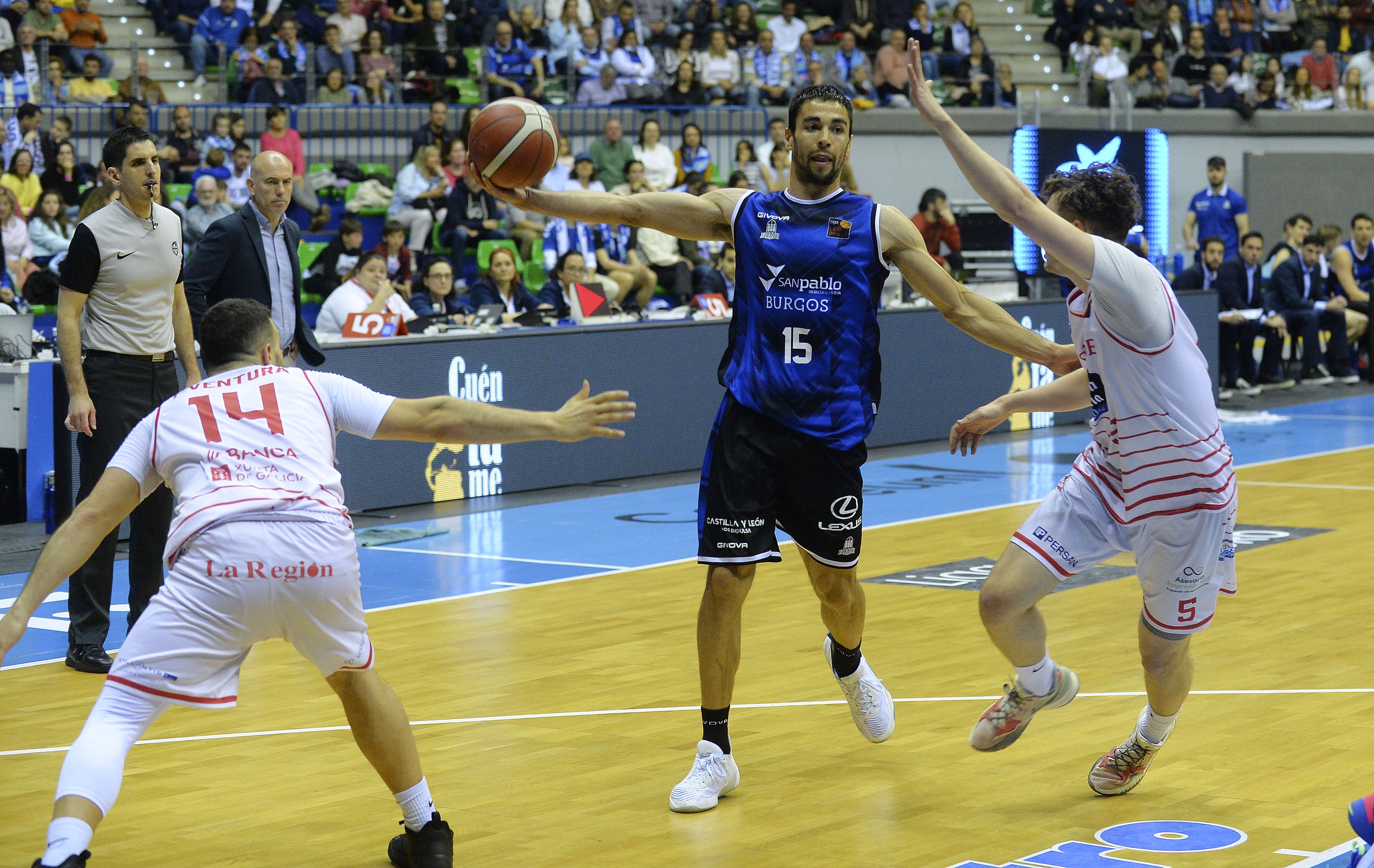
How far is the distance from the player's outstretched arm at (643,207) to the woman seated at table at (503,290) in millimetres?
7857

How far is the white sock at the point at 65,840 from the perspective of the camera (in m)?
3.65

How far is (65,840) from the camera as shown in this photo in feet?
12.0

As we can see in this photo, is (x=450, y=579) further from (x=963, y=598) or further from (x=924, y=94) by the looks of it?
(x=924, y=94)

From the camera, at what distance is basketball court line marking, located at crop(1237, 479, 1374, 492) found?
1194 centimetres

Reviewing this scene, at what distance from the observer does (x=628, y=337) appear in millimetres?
12461

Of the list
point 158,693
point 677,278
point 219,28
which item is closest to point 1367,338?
point 677,278

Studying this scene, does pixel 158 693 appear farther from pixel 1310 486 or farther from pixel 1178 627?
pixel 1310 486

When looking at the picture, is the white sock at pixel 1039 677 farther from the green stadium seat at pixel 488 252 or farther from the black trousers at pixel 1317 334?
the black trousers at pixel 1317 334

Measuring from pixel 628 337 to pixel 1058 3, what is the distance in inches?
582

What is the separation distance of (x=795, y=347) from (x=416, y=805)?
1791 millimetres

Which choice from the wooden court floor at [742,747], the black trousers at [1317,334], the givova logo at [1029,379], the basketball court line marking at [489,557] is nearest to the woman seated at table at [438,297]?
the basketball court line marking at [489,557]

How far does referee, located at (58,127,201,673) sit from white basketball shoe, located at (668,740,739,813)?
2947mm

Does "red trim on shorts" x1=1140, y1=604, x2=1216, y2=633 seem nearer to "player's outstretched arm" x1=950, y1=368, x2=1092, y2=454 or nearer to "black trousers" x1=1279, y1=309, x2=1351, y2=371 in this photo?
"player's outstretched arm" x1=950, y1=368, x2=1092, y2=454

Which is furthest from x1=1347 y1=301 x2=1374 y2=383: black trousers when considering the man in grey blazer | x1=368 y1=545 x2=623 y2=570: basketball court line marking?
the man in grey blazer
